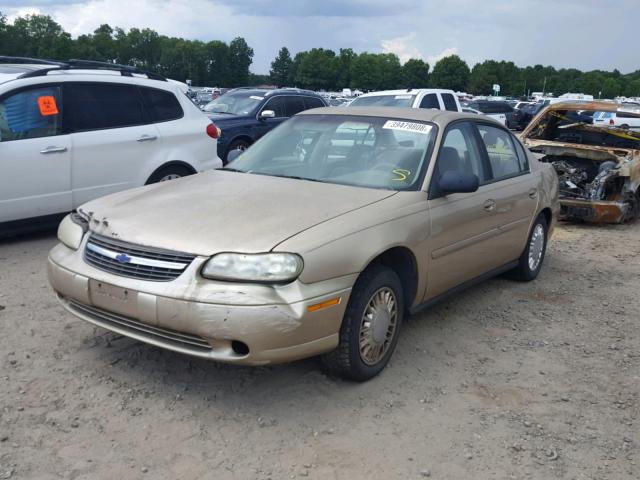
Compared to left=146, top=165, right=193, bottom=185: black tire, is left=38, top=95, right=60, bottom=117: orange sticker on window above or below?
above

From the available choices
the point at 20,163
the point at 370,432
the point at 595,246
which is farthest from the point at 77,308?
the point at 595,246

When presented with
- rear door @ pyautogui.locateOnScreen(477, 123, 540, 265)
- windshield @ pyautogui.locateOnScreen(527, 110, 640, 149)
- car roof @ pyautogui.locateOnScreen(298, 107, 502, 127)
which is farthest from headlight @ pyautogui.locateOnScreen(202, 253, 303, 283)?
windshield @ pyautogui.locateOnScreen(527, 110, 640, 149)

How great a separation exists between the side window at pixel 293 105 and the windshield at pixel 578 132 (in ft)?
16.8

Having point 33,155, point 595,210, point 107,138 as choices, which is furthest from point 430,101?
point 33,155

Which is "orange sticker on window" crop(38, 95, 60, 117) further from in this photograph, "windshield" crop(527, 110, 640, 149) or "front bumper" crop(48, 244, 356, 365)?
"windshield" crop(527, 110, 640, 149)

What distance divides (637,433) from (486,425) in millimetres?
816

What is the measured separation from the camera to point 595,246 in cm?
802

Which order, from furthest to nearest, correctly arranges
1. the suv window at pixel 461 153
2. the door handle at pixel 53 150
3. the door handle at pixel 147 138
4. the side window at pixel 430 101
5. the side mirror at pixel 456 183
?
the side window at pixel 430 101 → the door handle at pixel 147 138 → the door handle at pixel 53 150 → the suv window at pixel 461 153 → the side mirror at pixel 456 183

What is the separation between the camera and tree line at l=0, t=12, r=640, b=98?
115 m

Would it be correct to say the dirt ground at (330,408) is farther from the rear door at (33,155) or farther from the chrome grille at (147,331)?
the rear door at (33,155)

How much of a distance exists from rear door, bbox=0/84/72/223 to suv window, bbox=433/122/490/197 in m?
3.89

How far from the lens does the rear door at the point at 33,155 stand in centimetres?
614

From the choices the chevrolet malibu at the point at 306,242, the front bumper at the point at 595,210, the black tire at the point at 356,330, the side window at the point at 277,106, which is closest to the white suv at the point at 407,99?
the side window at the point at 277,106

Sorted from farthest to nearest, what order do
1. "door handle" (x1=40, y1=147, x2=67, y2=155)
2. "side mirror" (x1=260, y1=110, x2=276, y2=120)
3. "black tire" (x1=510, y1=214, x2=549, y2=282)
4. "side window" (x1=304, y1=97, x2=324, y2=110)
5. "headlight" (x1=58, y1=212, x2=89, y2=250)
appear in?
"side window" (x1=304, y1=97, x2=324, y2=110) → "side mirror" (x1=260, y1=110, x2=276, y2=120) → "door handle" (x1=40, y1=147, x2=67, y2=155) → "black tire" (x1=510, y1=214, x2=549, y2=282) → "headlight" (x1=58, y1=212, x2=89, y2=250)
